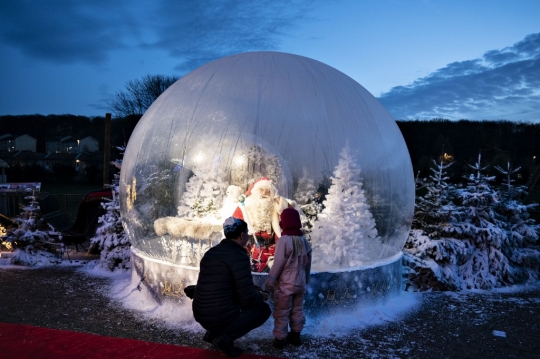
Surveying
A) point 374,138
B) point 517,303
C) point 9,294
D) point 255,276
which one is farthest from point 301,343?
point 9,294

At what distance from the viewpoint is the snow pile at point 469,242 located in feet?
27.7

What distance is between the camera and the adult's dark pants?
4.80m

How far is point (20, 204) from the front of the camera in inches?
406

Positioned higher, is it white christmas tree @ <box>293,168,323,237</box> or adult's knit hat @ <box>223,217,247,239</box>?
white christmas tree @ <box>293,168,323,237</box>

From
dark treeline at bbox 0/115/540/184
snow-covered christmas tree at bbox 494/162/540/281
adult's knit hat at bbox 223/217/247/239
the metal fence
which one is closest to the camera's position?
adult's knit hat at bbox 223/217/247/239

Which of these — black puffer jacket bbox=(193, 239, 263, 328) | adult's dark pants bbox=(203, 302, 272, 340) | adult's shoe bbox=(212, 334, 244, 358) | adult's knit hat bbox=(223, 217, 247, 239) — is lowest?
adult's shoe bbox=(212, 334, 244, 358)

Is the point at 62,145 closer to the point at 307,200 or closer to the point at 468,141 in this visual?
the point at 468,141

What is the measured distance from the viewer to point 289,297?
16.9 feet

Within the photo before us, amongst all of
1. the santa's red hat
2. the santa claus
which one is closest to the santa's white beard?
the santa claus

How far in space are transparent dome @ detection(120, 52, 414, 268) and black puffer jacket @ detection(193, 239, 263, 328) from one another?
1283 mm

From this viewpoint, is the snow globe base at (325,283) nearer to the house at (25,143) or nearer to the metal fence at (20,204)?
the metal fence at (20,204)

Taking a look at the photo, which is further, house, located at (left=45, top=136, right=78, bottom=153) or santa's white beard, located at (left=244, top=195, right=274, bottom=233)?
house, located at (left=45, top=136, right=78, bottom=153)

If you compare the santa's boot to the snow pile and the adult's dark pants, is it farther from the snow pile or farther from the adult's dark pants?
the snow pile

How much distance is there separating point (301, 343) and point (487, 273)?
491cm
